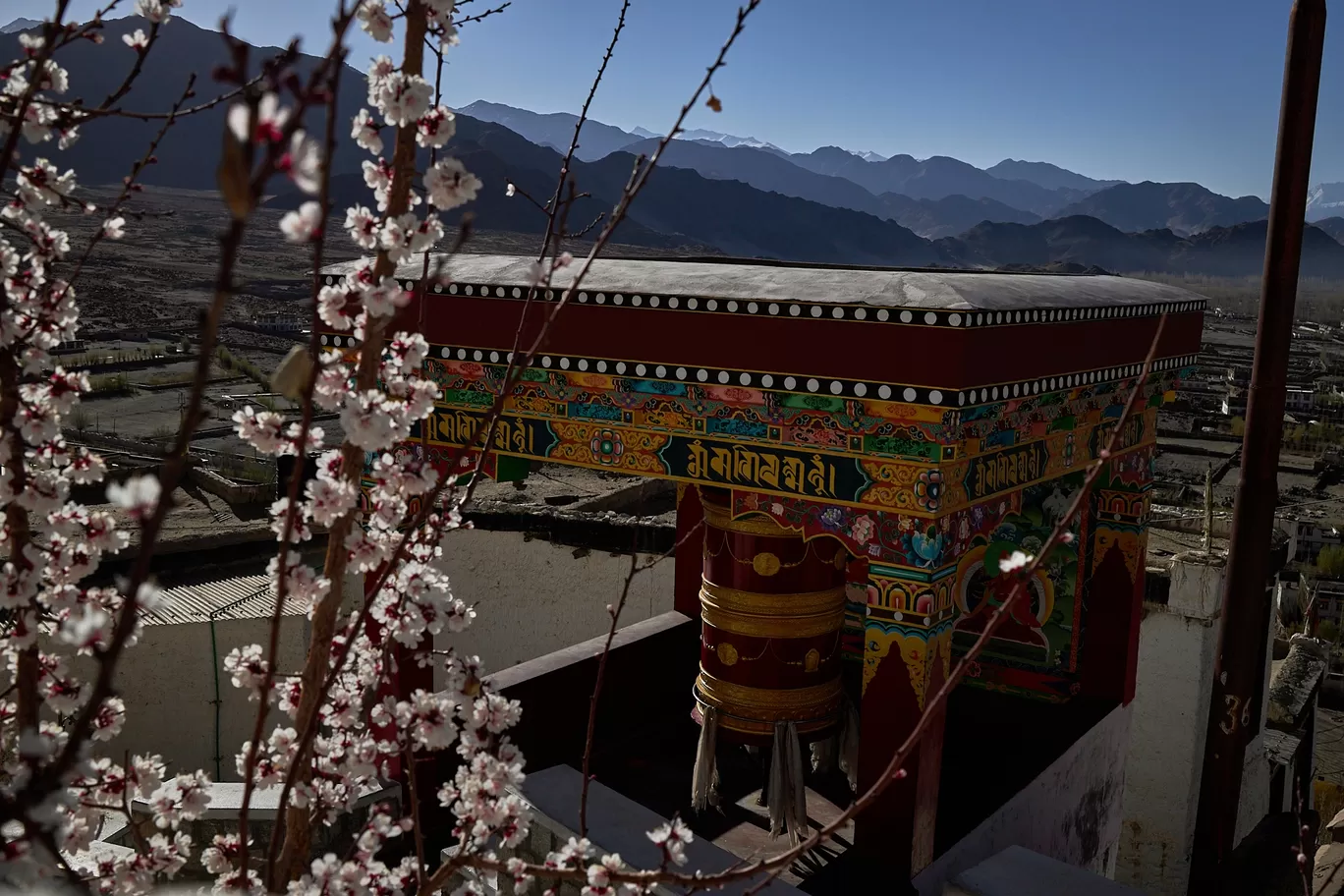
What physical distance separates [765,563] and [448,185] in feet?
11.3

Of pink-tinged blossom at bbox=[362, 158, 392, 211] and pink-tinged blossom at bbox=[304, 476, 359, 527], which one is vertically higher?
pink-tinged blossom at bbox=[362, 158, 392, 211]

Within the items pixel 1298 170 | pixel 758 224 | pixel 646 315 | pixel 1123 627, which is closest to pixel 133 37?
pixel 646 315

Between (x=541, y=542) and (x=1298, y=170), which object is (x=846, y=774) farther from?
(x=541, y=542)

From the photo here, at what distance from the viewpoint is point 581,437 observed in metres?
5.11

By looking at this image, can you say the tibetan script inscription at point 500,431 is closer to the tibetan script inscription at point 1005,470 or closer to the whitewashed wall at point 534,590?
the tibetan script inscription at point 1005,470

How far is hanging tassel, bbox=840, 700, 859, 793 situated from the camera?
544 centimetres

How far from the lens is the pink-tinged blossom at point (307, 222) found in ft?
4.28

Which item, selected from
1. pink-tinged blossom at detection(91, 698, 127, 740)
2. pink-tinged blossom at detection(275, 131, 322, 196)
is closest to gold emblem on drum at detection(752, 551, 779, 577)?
pink-tinged blossom at detection(91, 698, 127, 740)

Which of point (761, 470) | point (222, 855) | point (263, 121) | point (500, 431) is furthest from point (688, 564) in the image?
point (263, 121)

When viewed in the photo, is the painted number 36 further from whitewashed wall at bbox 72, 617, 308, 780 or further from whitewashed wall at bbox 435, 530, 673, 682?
whitewashed wall at bbox 72, 617, 308, 780

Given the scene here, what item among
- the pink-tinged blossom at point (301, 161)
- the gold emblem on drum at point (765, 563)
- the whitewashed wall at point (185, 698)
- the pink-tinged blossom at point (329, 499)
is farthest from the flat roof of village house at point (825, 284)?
the whitewashed wall at point (185, 698)

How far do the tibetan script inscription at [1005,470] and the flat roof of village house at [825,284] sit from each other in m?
0.64

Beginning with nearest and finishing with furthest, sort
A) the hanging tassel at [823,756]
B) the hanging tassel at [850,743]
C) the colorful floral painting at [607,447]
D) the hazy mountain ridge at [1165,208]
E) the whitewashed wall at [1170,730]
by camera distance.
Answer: the colorful floral painting at [607,447]
the hanging tassel at [850,743]
the hanging tassel at [823,756]
the whitewashed wall at [1170,730]
the hazy mountain ridge at [1165,208]

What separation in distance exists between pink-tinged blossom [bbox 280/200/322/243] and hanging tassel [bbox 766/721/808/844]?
13.4ft
